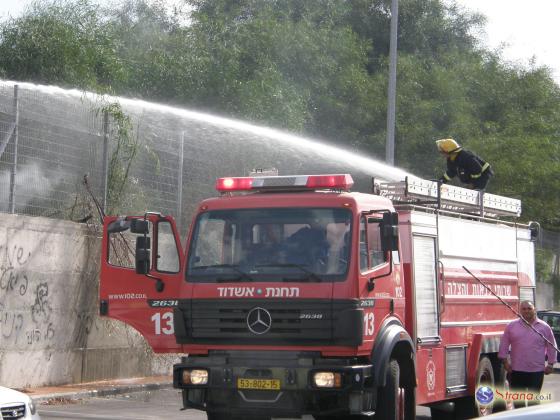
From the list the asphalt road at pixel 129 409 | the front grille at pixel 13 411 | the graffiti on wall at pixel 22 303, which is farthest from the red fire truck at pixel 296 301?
the graffiti on wall at pixel 22 303

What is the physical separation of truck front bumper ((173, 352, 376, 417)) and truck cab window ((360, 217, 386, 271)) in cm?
97

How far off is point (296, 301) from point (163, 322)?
7.52ft

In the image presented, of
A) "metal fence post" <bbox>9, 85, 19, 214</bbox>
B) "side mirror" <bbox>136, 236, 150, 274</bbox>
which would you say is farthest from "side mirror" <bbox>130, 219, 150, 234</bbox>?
"metal fence post" <bbox>9, 85, 19, 214</bbox>

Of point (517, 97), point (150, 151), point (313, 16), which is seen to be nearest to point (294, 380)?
point (150, 151)

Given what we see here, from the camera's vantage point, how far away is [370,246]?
1078 centimetres

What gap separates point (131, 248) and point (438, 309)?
26.6ft

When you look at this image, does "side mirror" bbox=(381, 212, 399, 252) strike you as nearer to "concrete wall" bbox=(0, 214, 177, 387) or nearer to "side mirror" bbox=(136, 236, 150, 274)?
"side mirror" bbox=(136, 236, 150, 274)

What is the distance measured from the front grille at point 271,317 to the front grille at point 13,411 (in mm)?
1965

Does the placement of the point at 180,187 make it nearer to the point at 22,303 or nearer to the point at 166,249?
the point at 166,249

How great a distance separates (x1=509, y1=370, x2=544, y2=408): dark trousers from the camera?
487 inches

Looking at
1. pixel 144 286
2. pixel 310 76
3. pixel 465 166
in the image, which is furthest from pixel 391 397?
pixel 310 76

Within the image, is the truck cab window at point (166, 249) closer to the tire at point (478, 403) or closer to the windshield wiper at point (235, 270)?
the tire at point (478, 403)

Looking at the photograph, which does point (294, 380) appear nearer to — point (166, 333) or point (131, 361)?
point (166, 333)

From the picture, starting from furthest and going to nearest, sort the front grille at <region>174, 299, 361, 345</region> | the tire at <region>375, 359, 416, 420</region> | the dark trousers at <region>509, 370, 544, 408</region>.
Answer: the dark trousers at <region>509, 370, 544, 408</region> → the tire at <region>375, 359, 416, 420</region> → the front grille at <region>174, 299, 361, 345</region>
